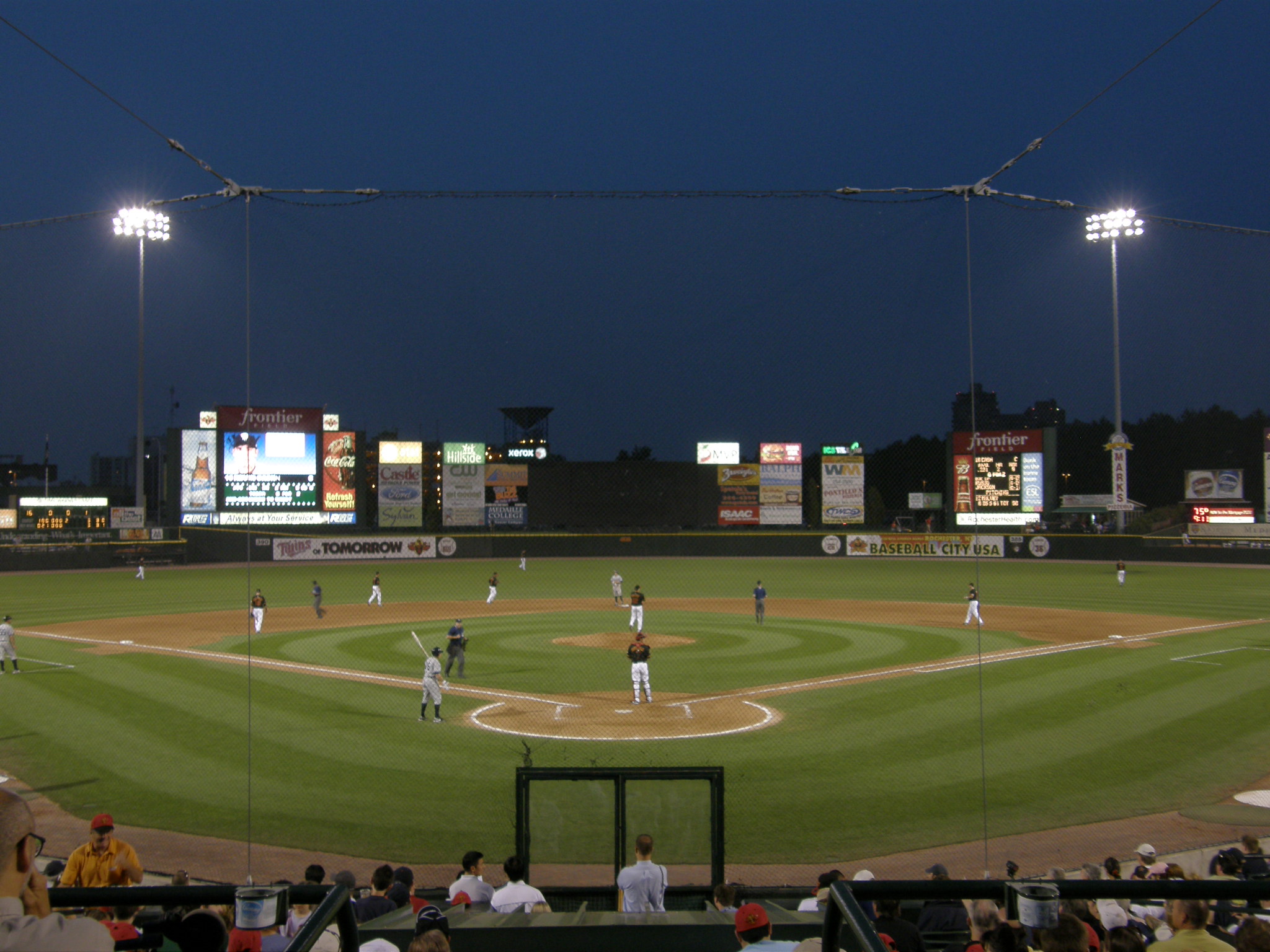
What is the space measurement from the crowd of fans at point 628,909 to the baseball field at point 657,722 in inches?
66.9

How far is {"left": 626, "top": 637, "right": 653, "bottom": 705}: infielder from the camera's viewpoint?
58.2 feet

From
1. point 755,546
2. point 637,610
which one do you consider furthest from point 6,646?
point 755,546

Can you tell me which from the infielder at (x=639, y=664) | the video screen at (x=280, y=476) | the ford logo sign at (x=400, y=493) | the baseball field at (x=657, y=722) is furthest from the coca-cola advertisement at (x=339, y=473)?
the infielder at (x=639, y=664)

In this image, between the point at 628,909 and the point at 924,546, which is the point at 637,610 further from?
the point at 924,546

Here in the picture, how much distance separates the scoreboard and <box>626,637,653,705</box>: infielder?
43.7 meters

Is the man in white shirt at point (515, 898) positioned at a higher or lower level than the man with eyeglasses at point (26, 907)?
lower

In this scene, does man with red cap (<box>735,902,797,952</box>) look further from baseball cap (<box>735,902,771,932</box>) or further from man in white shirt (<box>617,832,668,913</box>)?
man in white shirt (<box>617,832,668,913</box>)

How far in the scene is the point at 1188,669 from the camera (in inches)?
835

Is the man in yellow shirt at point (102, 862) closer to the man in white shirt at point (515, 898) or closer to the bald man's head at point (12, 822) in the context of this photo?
the man in white shirt at point (515, 898)

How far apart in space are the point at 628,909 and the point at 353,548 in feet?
173

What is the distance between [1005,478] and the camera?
189 feet

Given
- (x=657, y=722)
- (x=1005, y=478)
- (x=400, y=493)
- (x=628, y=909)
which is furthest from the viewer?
(x=400, y=493)

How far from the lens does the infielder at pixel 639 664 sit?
17.8 metres

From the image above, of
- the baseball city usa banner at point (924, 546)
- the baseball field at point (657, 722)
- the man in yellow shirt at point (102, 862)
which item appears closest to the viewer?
the man in yellow shirt at point (102, 862)
